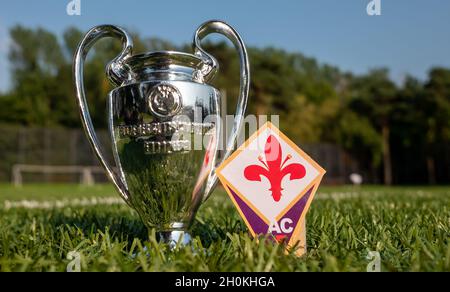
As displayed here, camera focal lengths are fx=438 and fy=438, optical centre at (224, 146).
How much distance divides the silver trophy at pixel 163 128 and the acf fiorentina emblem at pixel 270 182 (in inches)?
5.8

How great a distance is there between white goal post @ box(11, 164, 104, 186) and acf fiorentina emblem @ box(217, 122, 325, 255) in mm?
16389

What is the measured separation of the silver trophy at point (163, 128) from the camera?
1618 millimetres

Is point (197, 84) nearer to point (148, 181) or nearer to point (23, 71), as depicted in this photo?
point (148, 181)

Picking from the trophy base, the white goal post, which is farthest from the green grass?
the white goal post

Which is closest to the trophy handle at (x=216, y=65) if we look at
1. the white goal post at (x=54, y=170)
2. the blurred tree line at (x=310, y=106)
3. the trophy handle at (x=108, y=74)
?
the trophy handle at (x=108, y=74)

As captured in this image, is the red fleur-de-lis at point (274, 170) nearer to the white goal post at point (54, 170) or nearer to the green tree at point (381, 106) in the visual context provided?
the white goal post at point (54, 170)

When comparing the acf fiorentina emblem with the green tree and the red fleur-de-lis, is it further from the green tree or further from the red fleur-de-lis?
the green tree

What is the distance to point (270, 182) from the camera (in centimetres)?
167

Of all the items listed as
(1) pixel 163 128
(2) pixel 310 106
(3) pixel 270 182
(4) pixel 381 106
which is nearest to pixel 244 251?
(3) pixel 270 182

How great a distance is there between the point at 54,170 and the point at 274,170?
18.6 meters

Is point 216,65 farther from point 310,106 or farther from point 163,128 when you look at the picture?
point 310,106

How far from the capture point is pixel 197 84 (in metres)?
1.67
